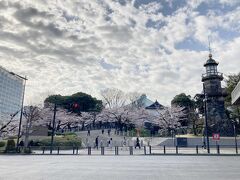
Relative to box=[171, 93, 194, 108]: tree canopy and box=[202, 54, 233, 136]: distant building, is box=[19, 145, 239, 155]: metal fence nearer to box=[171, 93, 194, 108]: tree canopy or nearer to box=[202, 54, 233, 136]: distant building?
box=[202, 54, 233, 136]: distant building

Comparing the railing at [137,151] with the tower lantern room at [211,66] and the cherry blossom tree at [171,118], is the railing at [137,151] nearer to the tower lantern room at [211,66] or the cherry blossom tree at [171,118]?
the tower lantern room at [211,66]

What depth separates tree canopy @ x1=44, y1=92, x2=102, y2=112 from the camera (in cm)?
6550

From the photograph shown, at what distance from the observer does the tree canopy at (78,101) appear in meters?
65.5

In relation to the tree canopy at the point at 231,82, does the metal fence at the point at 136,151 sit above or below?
below

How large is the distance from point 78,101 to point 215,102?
3788cm

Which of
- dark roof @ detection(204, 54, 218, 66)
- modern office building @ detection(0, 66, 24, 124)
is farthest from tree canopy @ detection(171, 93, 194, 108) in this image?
modern office building @ detection(0, 66, 24, 124)

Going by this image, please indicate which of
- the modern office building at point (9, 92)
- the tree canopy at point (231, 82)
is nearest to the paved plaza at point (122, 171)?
the tree canopy at point (231, 82)

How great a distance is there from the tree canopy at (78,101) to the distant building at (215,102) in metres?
33.8

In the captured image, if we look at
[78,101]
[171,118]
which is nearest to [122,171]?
[171,118]

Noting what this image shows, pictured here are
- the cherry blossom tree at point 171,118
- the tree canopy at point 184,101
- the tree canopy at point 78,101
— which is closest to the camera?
the cherry blossom tree at point 171,118

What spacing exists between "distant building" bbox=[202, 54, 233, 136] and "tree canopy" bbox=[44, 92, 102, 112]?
33.8 metres

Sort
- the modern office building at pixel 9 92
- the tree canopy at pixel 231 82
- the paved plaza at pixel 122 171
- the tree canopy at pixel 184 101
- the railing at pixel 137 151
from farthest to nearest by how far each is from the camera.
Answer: the modern office building at pixel 9 92, the tree canopy at pixel 184 101, the tree canopy at pixel 231 82, the railing at pixel 137 151, the paved plaza at pixel 122 171

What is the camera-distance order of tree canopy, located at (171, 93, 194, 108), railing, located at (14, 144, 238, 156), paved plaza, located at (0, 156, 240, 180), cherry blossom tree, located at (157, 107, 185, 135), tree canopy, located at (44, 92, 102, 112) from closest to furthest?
1. paved plaza, located at (0, 156, 240, 180)
2. railing, located at (14, 144, 238, 156)
3. cherry blossom tree, located at (157, 107, 185, 135)
4. tree canopy, located at (171, 93, 194, 108)
5. tree canopy, located at (44, 92, 102, 112)

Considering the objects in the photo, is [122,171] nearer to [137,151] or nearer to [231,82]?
[137,151]
